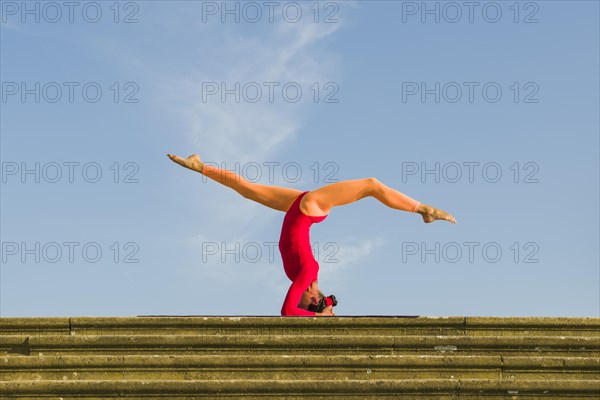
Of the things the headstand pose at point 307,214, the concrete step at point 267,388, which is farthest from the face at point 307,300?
the concrete step at point 267,388

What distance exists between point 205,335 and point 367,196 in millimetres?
3132

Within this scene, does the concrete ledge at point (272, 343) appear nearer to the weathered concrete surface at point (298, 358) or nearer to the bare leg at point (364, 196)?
the weathered concrete surface at point (298, 358)

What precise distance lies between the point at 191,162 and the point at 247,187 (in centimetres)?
77

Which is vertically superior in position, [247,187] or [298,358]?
[247,187]

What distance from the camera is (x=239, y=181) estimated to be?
10.5 meters

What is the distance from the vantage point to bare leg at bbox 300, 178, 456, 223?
9992 mm

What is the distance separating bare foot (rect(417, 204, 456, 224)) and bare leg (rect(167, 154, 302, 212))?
153 centimetres

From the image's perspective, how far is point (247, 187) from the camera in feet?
34.4

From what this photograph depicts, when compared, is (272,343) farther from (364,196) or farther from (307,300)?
(364,196)

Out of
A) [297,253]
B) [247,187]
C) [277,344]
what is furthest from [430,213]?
[277,344]

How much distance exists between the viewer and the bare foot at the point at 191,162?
10453 mm

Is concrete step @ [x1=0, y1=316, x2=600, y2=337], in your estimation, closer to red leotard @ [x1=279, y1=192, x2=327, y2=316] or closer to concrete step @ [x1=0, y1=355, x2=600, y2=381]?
concrete step @ [x1=0, y1=355, x2=600, y2=381]

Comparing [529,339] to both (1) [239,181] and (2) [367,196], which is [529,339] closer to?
(2) [367,196]

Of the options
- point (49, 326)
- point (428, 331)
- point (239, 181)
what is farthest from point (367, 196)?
point (49, 326)
